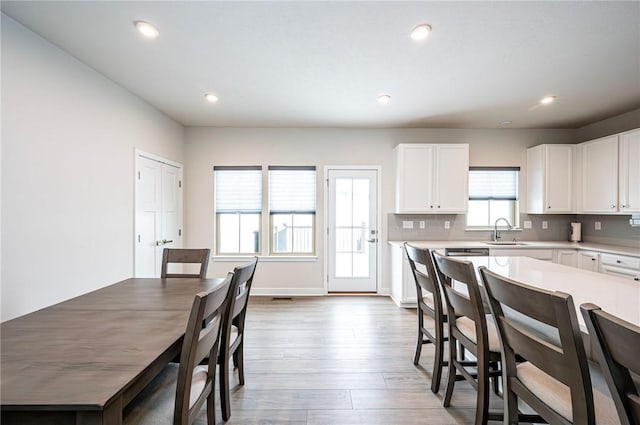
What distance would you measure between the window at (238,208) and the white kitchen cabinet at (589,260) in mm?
4614

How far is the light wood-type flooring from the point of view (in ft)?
6.18

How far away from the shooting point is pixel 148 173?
11.7 feet

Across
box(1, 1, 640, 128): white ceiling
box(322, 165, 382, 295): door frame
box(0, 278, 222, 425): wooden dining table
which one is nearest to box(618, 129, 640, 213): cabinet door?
box(1, 1, 640, 128): white ceiling

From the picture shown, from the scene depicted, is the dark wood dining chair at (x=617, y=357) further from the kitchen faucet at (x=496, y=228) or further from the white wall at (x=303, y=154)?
the kitchen faucet at (x=496, y=228)

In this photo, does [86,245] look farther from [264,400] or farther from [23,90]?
[264,400]

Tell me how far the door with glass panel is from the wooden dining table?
302cm

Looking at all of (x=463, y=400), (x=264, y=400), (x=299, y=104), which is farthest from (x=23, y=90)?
(x=463, y=400)

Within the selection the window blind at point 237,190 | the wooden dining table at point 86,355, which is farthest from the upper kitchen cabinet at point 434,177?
the wooden dining table at point 86,355

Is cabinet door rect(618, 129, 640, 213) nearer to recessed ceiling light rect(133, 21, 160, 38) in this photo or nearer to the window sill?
the window sill

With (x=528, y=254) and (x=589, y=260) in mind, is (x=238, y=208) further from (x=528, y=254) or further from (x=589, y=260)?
(x=589, y=260)

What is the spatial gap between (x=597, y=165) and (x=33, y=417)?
5.77 metres

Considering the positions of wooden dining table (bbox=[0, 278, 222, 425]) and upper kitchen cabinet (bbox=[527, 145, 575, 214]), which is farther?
upper kitchen cabinet (bbox=[527, 145, 575, 214])

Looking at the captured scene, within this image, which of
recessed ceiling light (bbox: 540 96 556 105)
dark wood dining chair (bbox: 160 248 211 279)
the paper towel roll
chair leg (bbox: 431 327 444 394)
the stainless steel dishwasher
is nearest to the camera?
chair leg (bbox: 431 327 444 394)

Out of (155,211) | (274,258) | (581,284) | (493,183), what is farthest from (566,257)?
(155,211)
